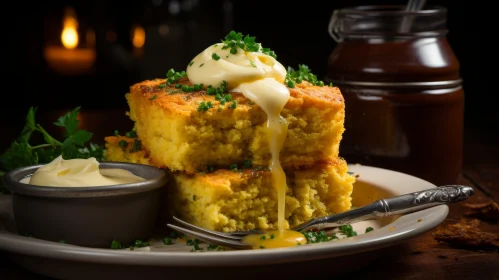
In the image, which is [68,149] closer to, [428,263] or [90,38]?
[428,263]

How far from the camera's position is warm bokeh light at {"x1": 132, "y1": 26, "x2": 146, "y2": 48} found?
7.21 meters

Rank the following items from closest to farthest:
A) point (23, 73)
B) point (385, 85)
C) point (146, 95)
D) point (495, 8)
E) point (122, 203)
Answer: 1. point (122, 203)
2. point (146, 95)
3. point (385, 85)
4. point (495, 8)
5. point (23, 73)

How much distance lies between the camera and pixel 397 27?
3396 millimetres

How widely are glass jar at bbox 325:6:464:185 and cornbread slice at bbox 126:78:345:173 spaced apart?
0.68 m

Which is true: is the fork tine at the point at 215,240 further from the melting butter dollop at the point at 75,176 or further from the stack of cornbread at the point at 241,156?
the melting butter dollop at the point at 75,176

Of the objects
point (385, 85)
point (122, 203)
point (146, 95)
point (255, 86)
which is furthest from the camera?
point (385, 85)

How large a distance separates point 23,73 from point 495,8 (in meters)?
4.10

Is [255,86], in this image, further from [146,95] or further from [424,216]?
[424,216]

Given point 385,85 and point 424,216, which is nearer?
point 424,216

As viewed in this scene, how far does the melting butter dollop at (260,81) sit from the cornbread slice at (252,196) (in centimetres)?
6

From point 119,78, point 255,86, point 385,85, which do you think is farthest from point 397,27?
point 119,78

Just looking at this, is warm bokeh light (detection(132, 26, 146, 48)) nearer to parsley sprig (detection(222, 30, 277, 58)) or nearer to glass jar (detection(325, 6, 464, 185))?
glass jar (detection(325, 6, 464, 185))

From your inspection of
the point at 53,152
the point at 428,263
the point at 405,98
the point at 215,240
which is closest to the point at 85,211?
the point at 215,240

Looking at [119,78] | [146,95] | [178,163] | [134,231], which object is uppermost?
[146,95]
